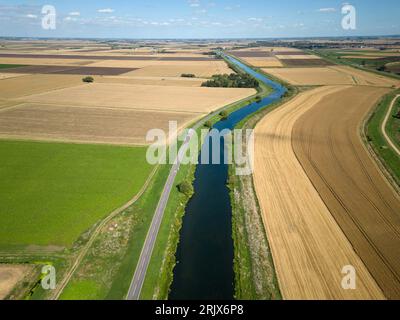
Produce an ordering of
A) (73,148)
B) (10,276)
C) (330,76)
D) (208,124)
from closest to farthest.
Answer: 1. (10,276)
2. (73,148)
3. (208,124)
4. (330,76)

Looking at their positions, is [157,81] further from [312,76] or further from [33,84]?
[312,76]

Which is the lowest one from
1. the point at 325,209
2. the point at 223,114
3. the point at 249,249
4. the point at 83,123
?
the point at 249,249

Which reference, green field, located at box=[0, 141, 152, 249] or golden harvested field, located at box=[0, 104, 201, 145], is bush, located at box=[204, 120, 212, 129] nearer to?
golden harvested field, located at box=[0, 104, 201, 145]

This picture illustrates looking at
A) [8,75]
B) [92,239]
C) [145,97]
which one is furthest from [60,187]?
[8,75]

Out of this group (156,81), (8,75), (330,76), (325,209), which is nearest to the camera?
(325,209)

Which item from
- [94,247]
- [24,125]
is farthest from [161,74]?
[94,247]

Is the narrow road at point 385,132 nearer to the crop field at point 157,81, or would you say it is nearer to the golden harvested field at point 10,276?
the golden harvested field at point 10,276
